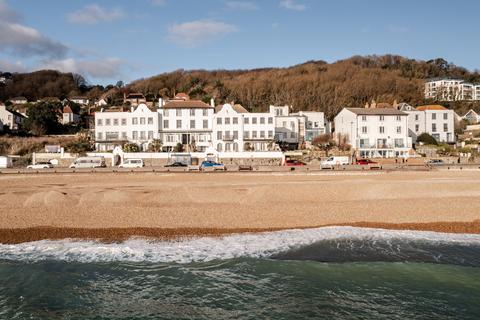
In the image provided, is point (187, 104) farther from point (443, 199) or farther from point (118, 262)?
point (118, 262)

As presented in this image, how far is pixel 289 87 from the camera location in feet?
333

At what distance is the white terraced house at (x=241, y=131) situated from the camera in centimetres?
5519

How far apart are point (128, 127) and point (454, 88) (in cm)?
9764

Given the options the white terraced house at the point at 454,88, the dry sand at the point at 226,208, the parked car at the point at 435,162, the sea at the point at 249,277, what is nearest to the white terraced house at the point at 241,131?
the parked car at the point at 435,162

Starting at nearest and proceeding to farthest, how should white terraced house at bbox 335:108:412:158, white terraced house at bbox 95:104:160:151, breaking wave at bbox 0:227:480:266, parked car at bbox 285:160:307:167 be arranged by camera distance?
breaking wave at bbox 0:227:480:266, parked car at bbox 285:160:307:167, white terraced house at bbox 95:104:160:151, white terraced house at bbox 335:108:412:158

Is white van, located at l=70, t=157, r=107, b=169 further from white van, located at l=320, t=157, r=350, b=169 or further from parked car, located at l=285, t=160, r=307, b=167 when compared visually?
white van, located at l=320, t=157, r=350, b=169

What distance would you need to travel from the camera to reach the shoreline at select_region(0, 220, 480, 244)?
49.4ft

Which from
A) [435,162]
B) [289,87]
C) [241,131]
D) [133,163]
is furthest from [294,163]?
[289,87]

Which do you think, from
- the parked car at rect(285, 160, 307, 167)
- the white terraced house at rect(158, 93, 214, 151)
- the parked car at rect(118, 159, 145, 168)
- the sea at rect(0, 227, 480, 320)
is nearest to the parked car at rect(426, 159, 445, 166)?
the parked car at rect(285, 160, 307, 167)

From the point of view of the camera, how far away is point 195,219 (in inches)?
684

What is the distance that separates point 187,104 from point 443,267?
48.6 metres

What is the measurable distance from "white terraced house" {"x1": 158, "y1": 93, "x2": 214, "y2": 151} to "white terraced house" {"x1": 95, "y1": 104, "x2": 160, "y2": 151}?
51.1 inches

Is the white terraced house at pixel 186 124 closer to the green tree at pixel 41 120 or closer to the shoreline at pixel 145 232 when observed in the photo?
the green tree at pixel 41 120

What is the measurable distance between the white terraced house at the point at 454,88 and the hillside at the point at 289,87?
4.00 m
